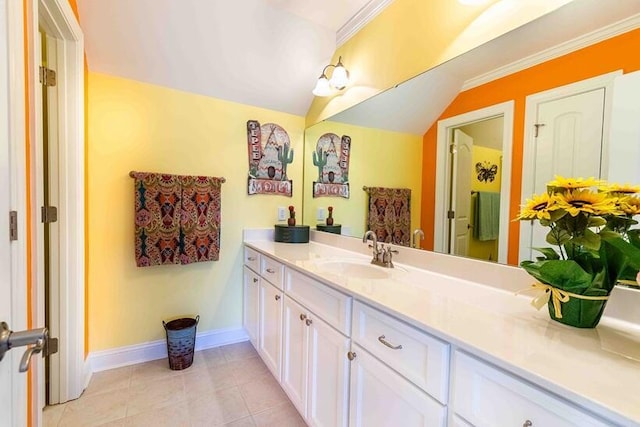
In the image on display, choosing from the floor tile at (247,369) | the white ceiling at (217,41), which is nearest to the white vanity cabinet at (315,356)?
the floor tile at (247,369)

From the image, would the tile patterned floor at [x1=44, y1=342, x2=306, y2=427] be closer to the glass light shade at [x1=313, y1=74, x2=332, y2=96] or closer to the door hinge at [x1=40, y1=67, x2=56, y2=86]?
the door hinge at [x1=40, y1=67, x2=56, y2=86]

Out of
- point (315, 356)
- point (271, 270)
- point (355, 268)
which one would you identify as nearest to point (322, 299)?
point (315, 356)

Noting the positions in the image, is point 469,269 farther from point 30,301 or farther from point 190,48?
point 190,48

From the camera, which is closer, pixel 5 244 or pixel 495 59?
pixel 5 244

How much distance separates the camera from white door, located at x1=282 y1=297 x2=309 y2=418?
1.41m

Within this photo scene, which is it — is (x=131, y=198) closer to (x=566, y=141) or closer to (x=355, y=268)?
(x=355, y=268)

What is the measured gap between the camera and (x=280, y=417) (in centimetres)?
156

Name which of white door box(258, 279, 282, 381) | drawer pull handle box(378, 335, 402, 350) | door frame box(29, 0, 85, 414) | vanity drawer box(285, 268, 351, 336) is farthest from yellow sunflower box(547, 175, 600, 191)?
door frame box(29, 0, 85, 414)

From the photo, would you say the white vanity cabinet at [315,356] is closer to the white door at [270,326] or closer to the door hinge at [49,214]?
the white door at [270,326]

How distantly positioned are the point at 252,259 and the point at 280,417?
1.03 m

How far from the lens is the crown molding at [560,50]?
0.88m

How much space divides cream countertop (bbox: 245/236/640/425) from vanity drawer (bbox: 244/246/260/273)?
875 millimetres

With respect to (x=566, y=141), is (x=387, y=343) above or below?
below

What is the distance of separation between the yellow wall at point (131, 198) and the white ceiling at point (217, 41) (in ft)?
0.41
